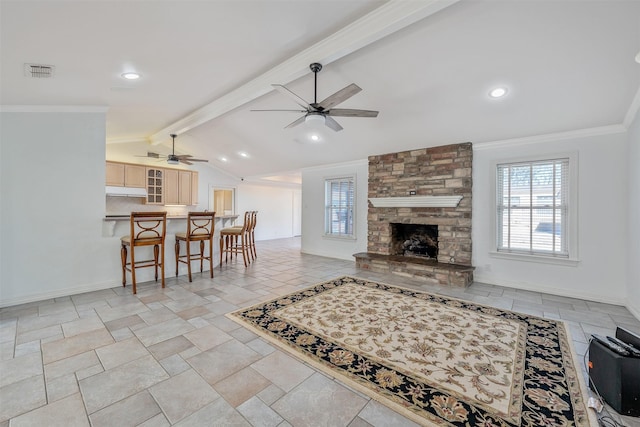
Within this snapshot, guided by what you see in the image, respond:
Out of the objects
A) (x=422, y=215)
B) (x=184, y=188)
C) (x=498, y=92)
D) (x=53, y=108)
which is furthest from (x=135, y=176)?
(x=498, y=92)

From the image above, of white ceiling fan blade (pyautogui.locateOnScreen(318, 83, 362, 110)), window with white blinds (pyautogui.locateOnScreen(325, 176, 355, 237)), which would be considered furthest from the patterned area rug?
window with white blinds (pyautogui.locateOnScreen(325, 176, 355, 237))

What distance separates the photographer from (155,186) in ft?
24.3

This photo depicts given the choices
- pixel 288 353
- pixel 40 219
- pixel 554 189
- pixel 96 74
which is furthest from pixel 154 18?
pixel 554 189

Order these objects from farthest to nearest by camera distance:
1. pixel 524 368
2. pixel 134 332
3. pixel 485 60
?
pixel 485 60, pixel 134 332, pixel 524 368

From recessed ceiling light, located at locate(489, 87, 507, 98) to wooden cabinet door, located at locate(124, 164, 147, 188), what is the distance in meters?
7.81

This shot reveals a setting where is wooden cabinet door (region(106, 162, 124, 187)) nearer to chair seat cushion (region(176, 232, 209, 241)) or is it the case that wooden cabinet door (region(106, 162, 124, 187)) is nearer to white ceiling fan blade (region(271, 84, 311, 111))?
chair seat cushion (region(176, 232, 209, 241))

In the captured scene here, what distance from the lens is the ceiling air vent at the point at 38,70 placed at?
2.60 m

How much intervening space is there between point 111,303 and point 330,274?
3.26m

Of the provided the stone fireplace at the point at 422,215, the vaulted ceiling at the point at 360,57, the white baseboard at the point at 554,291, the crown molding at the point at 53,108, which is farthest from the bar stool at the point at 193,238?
the white baseboard at the point at 554,291

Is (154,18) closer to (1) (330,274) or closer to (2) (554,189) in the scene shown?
(1) (330,274)

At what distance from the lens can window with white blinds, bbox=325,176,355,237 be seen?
21.6 ft

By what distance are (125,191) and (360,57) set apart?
665 cm

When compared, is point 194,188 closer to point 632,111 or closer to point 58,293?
point 58,293

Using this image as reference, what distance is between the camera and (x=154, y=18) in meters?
2.14
